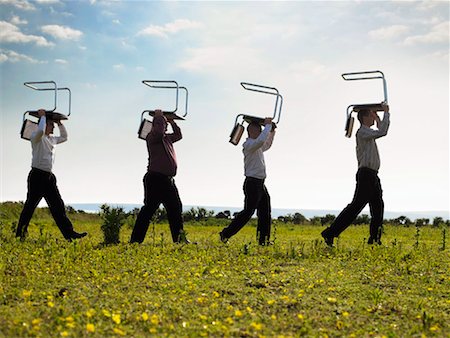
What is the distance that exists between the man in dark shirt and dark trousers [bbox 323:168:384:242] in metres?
2.97

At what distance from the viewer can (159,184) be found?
11.7m

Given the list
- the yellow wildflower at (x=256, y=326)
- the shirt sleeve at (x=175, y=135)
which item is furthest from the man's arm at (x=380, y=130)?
the yellow wildflower at (x=256, y=326)

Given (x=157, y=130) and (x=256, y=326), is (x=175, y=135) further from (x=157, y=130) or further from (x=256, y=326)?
(x=256, y=326)

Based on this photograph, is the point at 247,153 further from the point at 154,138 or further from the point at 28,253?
the point at 28,253

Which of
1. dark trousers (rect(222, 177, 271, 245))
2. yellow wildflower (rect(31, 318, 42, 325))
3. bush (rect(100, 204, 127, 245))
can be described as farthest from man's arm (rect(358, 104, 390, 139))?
yellow wildflower (rect(31, 318, 42, 325))

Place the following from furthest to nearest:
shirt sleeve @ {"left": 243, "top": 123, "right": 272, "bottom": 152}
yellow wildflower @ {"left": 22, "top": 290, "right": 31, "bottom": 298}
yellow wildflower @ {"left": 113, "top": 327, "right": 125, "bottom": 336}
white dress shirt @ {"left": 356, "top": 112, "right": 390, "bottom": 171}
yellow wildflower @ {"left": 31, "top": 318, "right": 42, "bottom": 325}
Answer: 1. shirt sleeve @ {"left": 243, "top": 123, "right": 272, "bottom": 152}
2. white dress shirt @ {"left": 356, "top": 112, "right": 390, "bottom": 171}
3. yellow wildflower @ {"left": 22, "top": 290, "right": 31, "bottom": 298}
4. yellow wildflower @ {"left": 31, "top": 318, "right": 42, "bottom": 325}
5. yellow wildflower @ {"left": 113, "top": 327, "right": 125, "bottom": 336}

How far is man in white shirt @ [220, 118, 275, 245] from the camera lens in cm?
1159

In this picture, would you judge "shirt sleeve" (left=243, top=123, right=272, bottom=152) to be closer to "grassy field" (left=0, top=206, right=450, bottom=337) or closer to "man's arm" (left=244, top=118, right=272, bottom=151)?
"man's arm" (left=244, top=118, right=272, bottom=151)

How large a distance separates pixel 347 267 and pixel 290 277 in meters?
1.44

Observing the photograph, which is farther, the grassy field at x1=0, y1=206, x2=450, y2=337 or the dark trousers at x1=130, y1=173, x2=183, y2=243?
the dark trousers at x1=130, y1=173, x2=183, y2=243

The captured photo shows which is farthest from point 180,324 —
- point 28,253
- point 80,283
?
point 28,253

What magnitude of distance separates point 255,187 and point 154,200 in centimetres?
204

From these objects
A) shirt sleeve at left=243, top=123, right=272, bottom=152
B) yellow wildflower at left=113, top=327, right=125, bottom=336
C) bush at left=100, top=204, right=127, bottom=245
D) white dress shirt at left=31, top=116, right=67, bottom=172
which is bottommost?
yellow wildflower at left=113, top=327, right=125, bottom=336

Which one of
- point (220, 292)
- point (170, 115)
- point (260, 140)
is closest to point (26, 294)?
point (220, 292)
